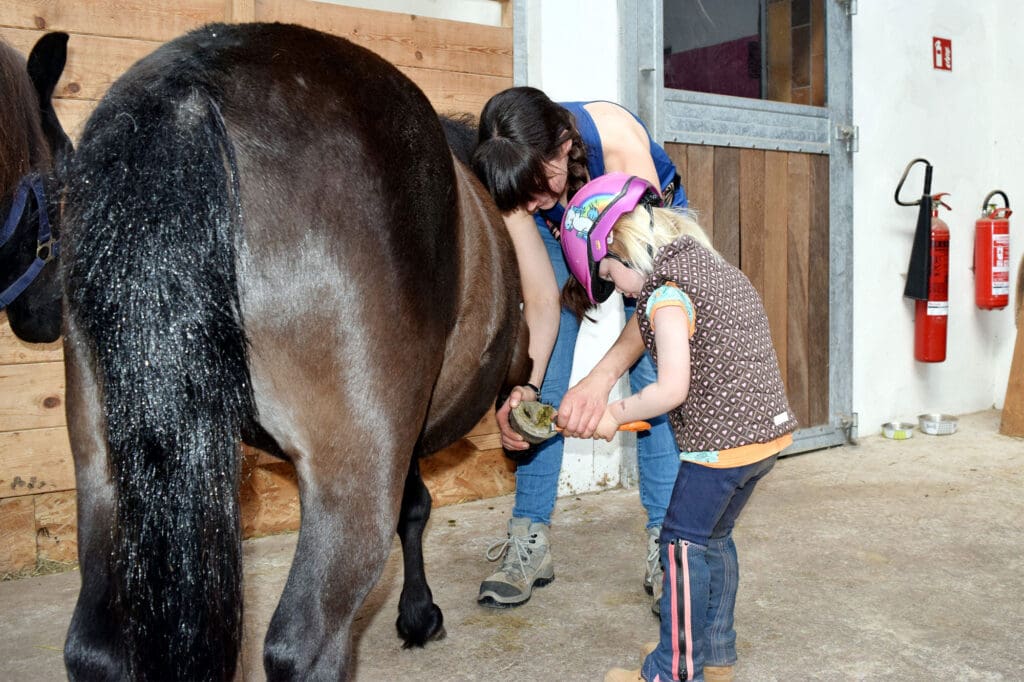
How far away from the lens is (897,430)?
4.36 meters

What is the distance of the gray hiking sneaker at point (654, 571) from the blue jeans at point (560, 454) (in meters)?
0.04

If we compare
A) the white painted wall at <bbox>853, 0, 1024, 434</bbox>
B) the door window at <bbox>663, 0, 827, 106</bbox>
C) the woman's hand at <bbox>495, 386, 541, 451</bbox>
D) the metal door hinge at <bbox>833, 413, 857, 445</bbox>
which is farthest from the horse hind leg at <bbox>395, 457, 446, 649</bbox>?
Answer: the white painted wall at <bbox>853, 0, 1024, 434</bbox>

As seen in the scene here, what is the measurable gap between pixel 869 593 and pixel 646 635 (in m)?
0.71

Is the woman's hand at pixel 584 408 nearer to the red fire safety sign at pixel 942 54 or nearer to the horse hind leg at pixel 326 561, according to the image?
the horse hind leg at pixel 326 561

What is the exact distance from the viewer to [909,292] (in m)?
4.43

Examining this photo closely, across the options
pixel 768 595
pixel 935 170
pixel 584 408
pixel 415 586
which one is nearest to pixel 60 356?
pixel 415 586

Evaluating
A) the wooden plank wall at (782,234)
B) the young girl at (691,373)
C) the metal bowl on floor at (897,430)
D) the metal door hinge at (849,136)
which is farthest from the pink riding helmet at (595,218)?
the metal bowl on floor at (897,430)

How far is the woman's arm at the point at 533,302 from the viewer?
6.63 ft

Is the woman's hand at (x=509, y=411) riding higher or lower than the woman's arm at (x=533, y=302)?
lower

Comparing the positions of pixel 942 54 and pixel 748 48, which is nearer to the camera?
pixel 748 48

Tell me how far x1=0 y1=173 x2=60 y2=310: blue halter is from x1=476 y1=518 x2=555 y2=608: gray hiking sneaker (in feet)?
4.61

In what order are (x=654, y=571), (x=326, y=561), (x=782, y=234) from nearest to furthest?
(x=326, y=561)
(x=654, y=571)
(x=782, y=234)

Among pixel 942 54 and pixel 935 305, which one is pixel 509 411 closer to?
pixel 935 305

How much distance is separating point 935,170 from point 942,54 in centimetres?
64
